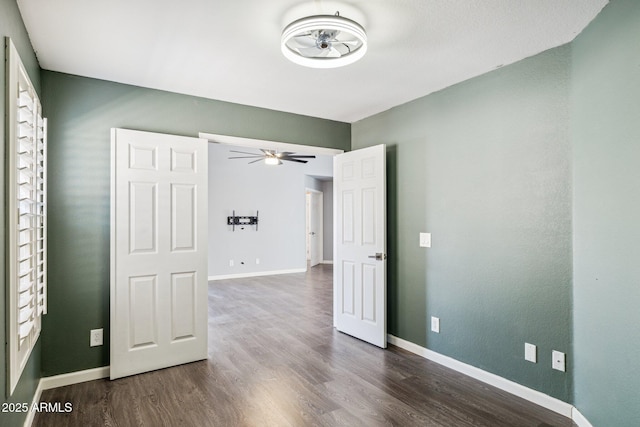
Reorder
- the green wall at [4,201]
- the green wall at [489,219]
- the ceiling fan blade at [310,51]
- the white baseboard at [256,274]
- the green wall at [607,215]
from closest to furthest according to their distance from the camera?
the green wall at [4,201], the green wall at [607,215], the ceiling fan blade at [310,51], the green wall at [489,219], the white baseboard at [256,274]

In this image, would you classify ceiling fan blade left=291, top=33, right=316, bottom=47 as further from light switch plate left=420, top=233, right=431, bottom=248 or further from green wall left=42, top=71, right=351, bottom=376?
light switch plate left=420, top=233, right=431, bottom=248

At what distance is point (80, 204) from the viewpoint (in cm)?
288

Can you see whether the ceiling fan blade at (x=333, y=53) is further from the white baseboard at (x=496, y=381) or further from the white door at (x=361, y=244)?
the white baseboard at (x=496, y=381)

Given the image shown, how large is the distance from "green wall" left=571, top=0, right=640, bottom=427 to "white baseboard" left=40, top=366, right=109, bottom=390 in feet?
11.5

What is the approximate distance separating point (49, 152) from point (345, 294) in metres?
3.04

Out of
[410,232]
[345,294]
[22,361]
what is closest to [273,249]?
[345,294]

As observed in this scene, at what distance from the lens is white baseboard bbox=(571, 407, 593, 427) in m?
2.17

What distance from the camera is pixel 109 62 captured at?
2.65 m

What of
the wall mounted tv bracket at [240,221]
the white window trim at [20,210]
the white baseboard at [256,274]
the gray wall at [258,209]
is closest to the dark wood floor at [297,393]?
the white window trim at [20,210]

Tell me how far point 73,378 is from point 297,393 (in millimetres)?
1798

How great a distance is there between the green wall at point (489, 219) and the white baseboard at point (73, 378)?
2.67 m

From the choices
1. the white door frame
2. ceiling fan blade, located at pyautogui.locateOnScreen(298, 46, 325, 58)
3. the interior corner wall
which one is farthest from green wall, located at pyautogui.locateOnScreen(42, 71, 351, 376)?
the interior corner wall

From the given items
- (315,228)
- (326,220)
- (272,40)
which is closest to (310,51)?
(272,40)

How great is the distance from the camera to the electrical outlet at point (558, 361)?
238 centimetres
